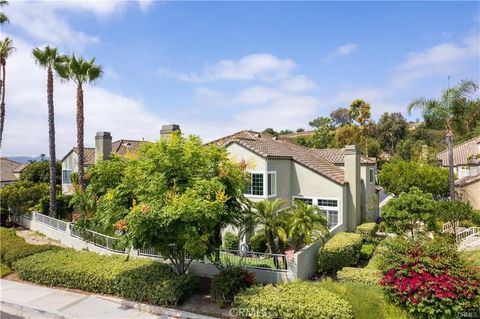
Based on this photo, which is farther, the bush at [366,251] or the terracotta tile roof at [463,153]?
the terracotta tile roof at [463,153]

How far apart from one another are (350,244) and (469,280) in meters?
7.65

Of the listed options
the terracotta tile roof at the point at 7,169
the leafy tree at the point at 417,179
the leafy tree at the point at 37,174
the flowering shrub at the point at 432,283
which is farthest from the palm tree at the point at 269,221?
the terracotta tile roof at the point at 7,169

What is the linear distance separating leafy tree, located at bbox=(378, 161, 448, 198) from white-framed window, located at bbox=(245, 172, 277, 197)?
15.9 metres

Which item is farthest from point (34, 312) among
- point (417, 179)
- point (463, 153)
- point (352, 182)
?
point (463, 153)

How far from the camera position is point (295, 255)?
43.8 feet

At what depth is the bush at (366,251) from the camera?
18.7 m

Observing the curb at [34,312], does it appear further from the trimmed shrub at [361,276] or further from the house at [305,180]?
the house at [305,180]

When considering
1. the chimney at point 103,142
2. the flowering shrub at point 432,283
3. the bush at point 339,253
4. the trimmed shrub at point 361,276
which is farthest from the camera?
the chimney at point 103,142

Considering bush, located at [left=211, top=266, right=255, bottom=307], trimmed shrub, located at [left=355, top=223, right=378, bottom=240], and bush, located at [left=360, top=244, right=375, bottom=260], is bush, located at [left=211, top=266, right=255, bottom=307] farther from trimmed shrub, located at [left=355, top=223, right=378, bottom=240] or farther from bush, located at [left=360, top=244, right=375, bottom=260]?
trimmed shrub, located at [left=355, top=223, right=378, bottom=240]

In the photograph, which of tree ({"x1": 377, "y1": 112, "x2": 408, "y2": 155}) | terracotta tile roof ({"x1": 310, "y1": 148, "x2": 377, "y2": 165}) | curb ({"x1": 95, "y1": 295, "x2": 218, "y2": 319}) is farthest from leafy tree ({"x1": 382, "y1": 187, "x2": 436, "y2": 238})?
tree ({"x1": 377, "y1": 112, "x2": 408, "y2": 155})

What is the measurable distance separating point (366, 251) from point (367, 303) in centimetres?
936

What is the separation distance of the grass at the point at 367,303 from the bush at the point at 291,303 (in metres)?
0.31

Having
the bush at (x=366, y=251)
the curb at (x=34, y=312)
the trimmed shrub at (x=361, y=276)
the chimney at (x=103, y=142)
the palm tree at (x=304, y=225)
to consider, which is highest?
the chimney at (x=103, y=142)

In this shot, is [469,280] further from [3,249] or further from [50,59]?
[50,59]
